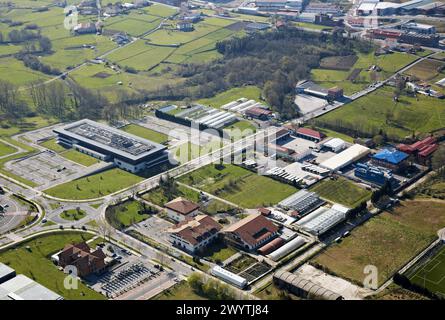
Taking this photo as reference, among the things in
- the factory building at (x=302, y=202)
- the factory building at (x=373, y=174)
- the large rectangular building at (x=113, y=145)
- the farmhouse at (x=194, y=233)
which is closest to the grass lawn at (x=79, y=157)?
the large rectangular building at (x=113, y=145)

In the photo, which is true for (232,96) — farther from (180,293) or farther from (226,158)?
(180,293)

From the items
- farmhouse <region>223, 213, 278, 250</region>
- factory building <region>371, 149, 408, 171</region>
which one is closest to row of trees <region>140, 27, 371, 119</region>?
factory building <region>371, 149, 408, 171</region>

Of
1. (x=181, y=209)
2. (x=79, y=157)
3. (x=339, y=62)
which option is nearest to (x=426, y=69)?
(x=339, y=62)

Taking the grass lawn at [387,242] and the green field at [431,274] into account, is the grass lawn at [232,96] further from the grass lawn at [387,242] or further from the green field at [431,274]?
the green field at [431,274]

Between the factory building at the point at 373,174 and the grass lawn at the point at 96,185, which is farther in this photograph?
the factory building at the point at 373,174

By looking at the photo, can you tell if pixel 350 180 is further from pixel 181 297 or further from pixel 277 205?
pixel 181 297
